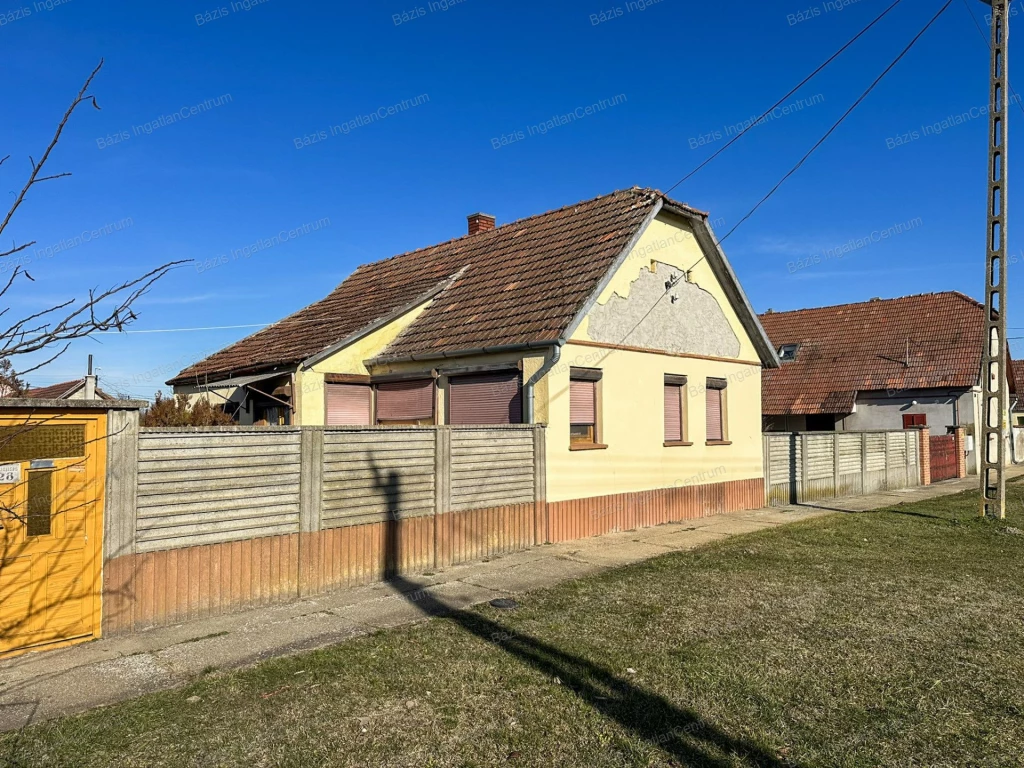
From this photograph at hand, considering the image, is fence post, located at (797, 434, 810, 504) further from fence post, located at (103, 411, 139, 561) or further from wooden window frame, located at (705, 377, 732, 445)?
fence post, located at (103, 411, 139, 561)

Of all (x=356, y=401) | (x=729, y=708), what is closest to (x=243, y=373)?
A: (x=356, y=401)

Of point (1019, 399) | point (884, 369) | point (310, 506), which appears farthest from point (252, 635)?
point (1019, 399)

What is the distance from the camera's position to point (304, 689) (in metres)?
5.46

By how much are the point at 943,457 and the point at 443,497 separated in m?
21.7

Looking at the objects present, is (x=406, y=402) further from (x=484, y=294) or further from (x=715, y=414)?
(x=715, y=414)

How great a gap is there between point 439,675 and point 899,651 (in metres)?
3.91

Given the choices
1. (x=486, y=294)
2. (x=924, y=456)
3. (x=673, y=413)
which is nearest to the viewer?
(x=486, y=294)

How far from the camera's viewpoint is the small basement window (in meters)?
33.1

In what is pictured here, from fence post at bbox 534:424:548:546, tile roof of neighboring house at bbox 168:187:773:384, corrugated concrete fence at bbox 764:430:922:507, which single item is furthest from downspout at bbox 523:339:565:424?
corrugated concrete fence at bbox 764:430:922:507

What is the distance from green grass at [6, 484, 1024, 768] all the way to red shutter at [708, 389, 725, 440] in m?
7.30

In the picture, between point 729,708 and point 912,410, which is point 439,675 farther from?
point 912,410

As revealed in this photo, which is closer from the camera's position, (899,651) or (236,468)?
(899,651)

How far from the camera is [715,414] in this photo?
1588 cm

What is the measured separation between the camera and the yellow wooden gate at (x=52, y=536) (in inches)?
239
